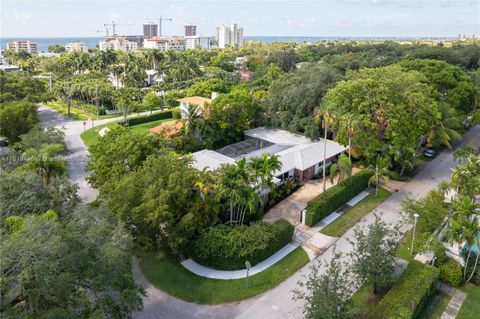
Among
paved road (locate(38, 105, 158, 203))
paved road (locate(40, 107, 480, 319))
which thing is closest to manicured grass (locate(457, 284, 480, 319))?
paved road (locate(40, 107, 480, 319))

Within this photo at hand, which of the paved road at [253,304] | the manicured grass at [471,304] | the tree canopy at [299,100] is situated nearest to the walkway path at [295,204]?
the paved road at [253,304]

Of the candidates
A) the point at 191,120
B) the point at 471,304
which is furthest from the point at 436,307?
the point at 191,120

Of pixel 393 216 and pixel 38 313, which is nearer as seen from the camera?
pixel 38 313

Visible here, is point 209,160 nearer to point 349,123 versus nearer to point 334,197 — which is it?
point 334,197

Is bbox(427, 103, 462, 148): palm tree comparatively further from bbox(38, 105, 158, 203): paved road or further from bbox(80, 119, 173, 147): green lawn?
bbox(80, 119, 173, 147): green lawn

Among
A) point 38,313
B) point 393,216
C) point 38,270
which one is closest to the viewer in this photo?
point 38,270

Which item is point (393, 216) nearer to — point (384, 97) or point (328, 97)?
point (384, 97)

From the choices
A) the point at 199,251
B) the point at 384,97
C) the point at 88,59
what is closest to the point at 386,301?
the point at 199,251
